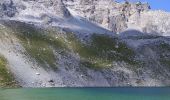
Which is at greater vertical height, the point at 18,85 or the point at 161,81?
the point at 18,85

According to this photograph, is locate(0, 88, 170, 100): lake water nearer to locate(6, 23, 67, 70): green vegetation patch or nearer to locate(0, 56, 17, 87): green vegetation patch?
locate(0, 56, 17, 87): green vegetation patch

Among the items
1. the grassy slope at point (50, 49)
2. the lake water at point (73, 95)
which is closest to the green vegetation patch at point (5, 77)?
the grassy slope at point (50, 49)

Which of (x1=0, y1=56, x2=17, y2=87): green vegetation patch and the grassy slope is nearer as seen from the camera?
(x1=0, y1=56, x2=17, y2=87): green vegetation patch

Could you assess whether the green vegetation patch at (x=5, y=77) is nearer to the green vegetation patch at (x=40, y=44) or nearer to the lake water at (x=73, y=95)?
the green vegetation patch at (x=40, y=44)

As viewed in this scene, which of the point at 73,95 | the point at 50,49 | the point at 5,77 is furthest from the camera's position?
the point at 50,49

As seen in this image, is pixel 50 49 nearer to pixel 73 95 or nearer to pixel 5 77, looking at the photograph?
pixel 5 77

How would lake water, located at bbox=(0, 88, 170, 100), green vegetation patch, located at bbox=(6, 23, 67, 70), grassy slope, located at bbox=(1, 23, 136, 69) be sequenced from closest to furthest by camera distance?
lake water, located at bbox=(0, 88, 170, 100) → green vegetation patch, located at bbox=(6, 23, 67, 70) → grassy slope, located at bbox=(1, 23, 136, 69)

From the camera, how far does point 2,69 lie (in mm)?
153750

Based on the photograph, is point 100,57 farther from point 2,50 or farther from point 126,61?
point 2,50

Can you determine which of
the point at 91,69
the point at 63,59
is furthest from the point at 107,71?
the point at 63,59

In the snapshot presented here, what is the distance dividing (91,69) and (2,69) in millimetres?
38388

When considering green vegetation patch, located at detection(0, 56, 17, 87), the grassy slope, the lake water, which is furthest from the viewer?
the grassy slope

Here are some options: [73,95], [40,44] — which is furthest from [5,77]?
[73,95]

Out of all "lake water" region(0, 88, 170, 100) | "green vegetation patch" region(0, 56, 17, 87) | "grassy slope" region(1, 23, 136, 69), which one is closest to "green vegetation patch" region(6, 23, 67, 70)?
"grassy slope" region(1, 23, 136, 69)
